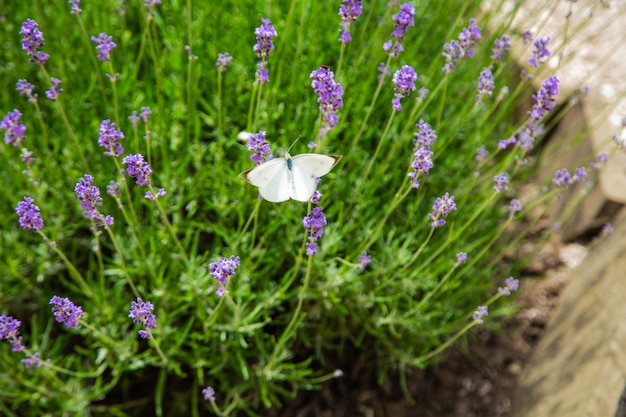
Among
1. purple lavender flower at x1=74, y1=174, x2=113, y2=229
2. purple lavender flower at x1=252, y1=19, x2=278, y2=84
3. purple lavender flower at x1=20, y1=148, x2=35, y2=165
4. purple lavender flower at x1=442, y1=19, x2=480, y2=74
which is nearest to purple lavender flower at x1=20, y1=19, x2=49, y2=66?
purple lavender flower at x1=20, y1=148, x2=35, y2=165

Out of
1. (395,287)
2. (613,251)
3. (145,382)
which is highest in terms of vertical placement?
(613,251)

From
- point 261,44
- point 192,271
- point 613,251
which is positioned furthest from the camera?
point 613,251

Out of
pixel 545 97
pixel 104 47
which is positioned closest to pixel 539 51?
pixel 545 97

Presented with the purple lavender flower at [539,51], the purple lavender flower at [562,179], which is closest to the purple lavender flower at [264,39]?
the purple lavender flower at [539,51]

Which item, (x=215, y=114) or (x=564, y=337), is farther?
(x=564, y=337)

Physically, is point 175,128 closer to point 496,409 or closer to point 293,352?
point 293,352

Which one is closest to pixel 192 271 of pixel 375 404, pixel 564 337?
pixel 375 404
